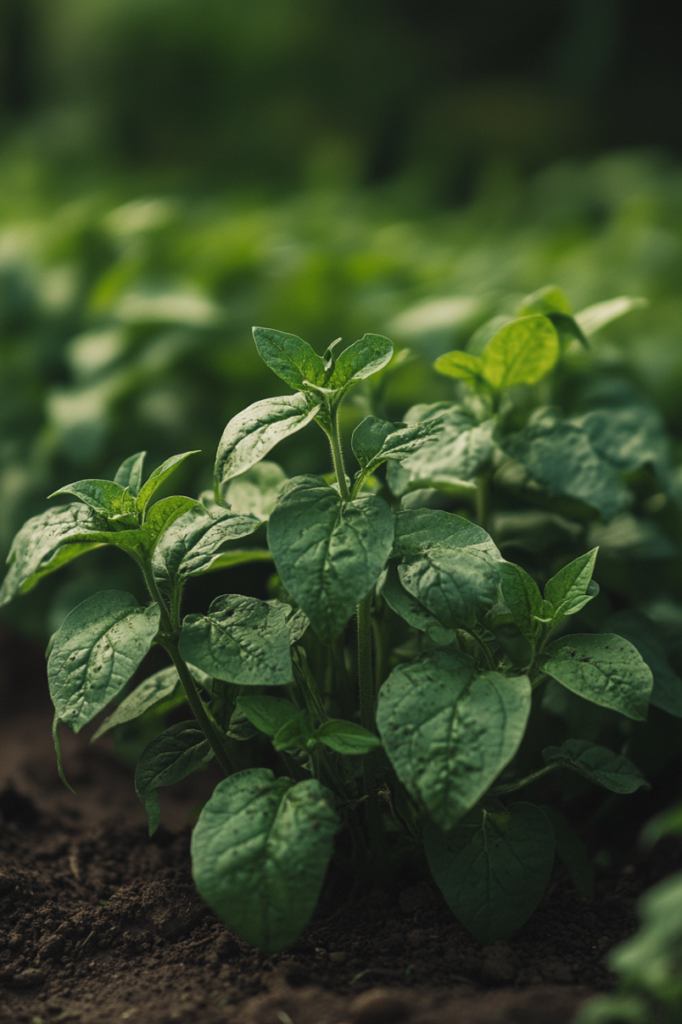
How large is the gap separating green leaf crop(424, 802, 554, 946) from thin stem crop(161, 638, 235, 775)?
0.96ft

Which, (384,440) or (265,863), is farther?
(384,440)

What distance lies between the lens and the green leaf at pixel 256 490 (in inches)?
49.7

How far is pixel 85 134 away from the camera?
5.88m

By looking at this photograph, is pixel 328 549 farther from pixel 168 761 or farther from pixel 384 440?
pixel 168 761

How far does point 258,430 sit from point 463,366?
506 mm

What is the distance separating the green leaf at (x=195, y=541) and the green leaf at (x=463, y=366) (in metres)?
0.47

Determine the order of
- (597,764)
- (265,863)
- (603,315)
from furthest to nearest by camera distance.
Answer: (603,315) → (597,764) → (265,863)

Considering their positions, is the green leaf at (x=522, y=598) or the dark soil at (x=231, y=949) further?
the green leaf at (x=522, y=598)

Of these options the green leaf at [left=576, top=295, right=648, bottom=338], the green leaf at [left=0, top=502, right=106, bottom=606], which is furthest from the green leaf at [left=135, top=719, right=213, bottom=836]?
the green leaf at [left=576, top=295, right=648, bottom=338]

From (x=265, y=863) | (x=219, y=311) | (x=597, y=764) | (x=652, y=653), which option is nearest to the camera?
(x=265, y=863)

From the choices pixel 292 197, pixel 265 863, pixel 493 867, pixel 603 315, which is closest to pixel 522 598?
pixel 493 867

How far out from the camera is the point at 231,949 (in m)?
1.06

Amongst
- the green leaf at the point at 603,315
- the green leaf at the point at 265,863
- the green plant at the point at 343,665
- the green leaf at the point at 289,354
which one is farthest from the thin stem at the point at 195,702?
the green leaf at the point at 603,315

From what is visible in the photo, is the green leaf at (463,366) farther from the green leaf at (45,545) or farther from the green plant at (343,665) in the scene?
the green leaf at (45,545)
